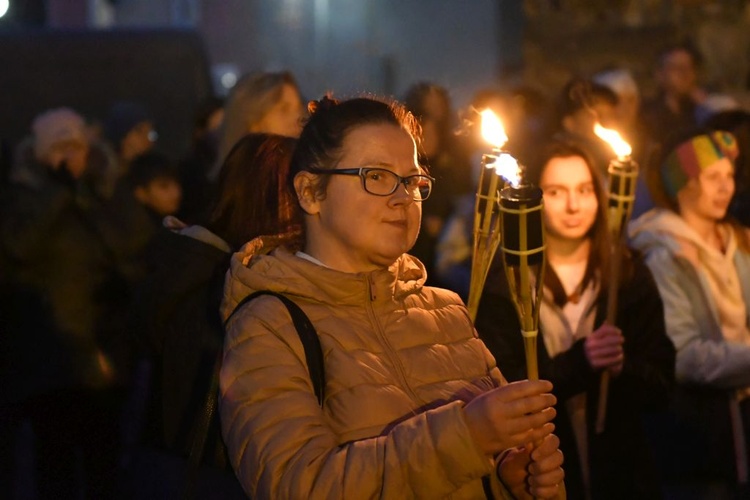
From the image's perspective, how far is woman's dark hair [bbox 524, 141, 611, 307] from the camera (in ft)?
15.6

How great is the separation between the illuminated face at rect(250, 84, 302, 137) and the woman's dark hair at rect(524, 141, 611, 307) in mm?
1198

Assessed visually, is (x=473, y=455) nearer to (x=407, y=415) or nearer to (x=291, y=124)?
(x=407, y=415)

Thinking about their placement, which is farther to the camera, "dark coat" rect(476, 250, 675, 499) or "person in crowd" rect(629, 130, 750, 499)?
"person in crowd" rect(629, 130, 750, 499)

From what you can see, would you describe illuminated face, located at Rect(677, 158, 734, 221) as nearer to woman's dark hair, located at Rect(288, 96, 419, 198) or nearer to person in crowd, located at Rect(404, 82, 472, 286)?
person in crowd, located at Rect(404, 82, 472, 286)

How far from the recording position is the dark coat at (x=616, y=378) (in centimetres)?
445

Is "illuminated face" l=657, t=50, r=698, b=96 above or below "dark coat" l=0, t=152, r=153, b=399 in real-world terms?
above

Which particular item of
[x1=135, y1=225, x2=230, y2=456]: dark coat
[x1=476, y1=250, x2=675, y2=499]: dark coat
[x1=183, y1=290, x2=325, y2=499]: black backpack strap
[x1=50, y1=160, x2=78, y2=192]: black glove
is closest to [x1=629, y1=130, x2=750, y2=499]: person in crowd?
[x1=476, y1=250, x2=675, y2=499]: dark coat

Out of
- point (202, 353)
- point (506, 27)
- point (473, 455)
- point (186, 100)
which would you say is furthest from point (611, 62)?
point (473, 455)

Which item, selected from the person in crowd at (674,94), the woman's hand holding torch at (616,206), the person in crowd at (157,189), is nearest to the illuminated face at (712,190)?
the woman's hand holding torch at (616,206)

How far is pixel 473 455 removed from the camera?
2.64 metres

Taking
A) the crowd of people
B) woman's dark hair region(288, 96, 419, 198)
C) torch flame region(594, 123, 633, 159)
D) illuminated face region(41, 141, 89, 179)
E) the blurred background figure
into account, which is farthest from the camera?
the blurred background figure

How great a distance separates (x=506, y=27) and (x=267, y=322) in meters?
11.0

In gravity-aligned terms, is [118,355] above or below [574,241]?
below

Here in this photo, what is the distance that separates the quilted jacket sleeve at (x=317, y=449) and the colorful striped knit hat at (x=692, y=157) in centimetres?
Result: 320
